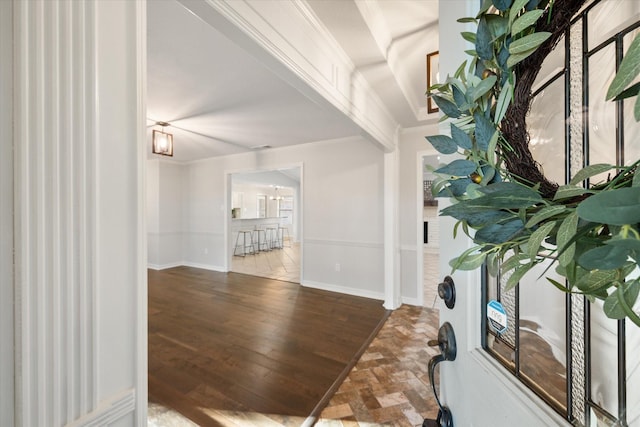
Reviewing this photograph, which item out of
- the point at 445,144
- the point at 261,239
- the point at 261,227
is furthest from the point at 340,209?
the point at 261,227

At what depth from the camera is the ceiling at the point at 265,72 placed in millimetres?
1554

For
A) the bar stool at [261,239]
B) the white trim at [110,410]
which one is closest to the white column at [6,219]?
the white trim at [110,410]

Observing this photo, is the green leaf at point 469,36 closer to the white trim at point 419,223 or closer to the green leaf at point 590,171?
the green leaf at point 590,171

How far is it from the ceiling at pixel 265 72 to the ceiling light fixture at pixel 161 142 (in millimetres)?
172

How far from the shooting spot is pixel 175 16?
4.99ft

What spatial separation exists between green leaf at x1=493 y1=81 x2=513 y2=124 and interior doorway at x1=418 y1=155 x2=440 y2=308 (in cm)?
176

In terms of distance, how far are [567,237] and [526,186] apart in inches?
4.0

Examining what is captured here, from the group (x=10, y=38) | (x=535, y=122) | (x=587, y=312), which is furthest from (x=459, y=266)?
(x=10, y=38)

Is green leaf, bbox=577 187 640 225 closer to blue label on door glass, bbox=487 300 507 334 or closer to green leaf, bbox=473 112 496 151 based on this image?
green leaf, bbox=473 112 496 151

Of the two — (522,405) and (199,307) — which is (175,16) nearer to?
(522,405)

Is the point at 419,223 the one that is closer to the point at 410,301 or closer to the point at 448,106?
the point at 410,301

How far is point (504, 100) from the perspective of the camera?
368 millimetres

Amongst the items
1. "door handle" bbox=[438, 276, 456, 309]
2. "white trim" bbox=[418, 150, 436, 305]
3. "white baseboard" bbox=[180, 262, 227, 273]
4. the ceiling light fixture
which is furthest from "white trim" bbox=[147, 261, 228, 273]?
"door handle" bbox=[438, 276, 456, 309]

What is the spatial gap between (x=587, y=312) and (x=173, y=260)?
6578mm
